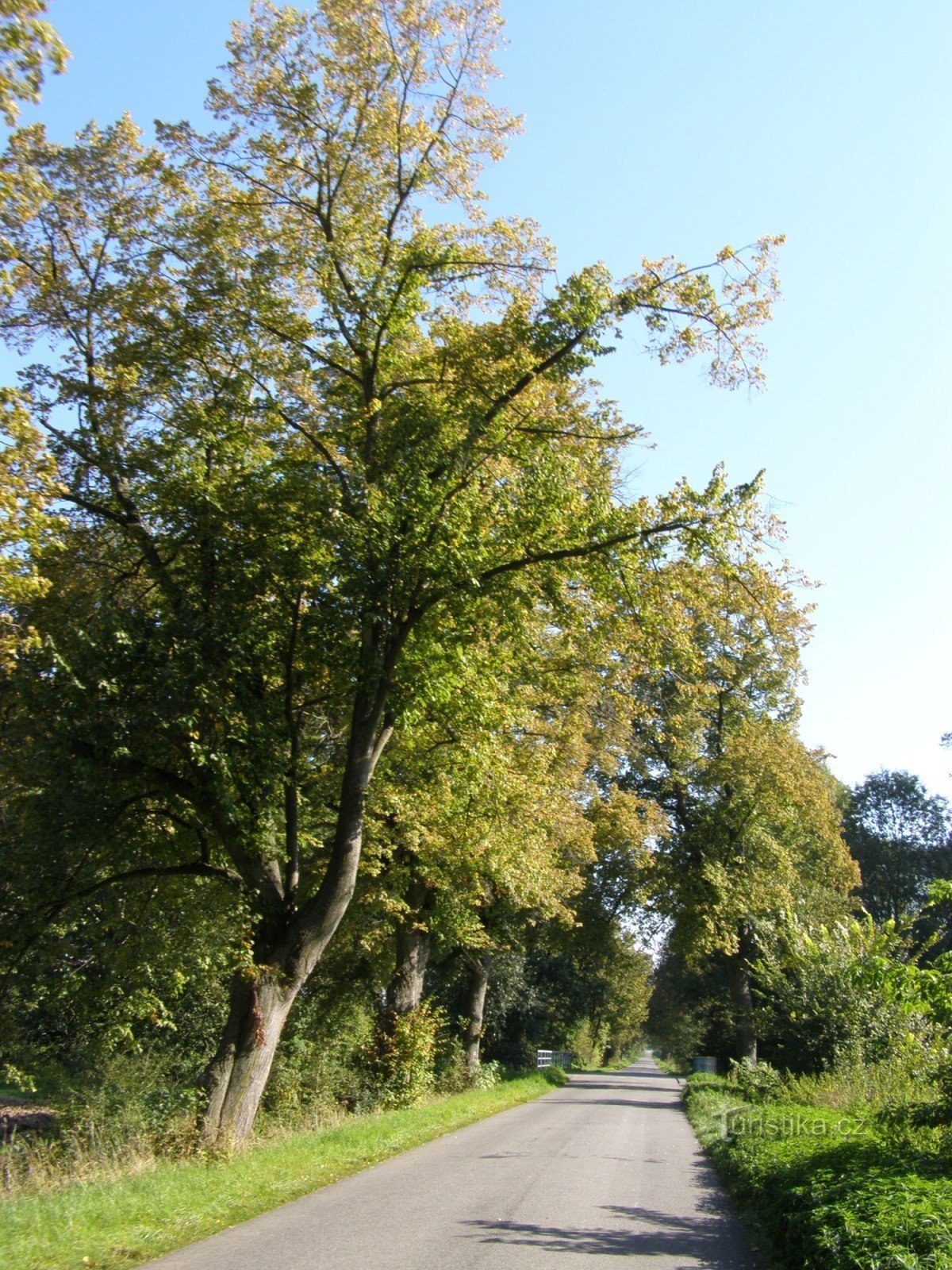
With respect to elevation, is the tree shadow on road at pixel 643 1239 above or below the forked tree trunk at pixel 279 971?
below

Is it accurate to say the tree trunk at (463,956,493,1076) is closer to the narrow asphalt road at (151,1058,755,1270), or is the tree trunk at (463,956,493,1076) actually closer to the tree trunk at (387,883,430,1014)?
the tree trunk at (387,883,430,1014)

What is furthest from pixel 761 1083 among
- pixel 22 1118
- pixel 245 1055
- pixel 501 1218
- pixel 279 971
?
pixel 22 1118

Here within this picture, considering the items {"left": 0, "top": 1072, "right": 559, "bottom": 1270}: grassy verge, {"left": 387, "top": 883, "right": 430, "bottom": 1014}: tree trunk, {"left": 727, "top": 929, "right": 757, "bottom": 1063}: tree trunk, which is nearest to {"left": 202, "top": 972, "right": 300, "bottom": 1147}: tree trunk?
{"left": 0, "top": 1072, "right": 559, "bottom": 1270}: grassy verge

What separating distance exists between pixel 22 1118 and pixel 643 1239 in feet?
61.4

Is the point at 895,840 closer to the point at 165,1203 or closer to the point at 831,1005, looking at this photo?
the point at 831,1005

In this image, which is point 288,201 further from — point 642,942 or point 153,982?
point 642,942

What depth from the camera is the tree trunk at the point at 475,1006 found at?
30703 mm

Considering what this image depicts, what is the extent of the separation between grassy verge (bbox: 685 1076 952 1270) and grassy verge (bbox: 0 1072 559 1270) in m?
4.66

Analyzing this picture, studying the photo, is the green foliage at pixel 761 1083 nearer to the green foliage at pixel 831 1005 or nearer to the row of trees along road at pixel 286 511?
the green foliage at pixel 831 1005

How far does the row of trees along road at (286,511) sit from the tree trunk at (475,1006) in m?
18.3

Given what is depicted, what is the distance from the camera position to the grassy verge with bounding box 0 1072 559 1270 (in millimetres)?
7141

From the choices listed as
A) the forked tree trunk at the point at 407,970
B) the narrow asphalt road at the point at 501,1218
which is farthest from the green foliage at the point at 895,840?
the narrow asphalt road at the point at 501,1218

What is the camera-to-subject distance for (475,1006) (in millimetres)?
31734

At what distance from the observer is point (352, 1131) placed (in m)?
14.8
